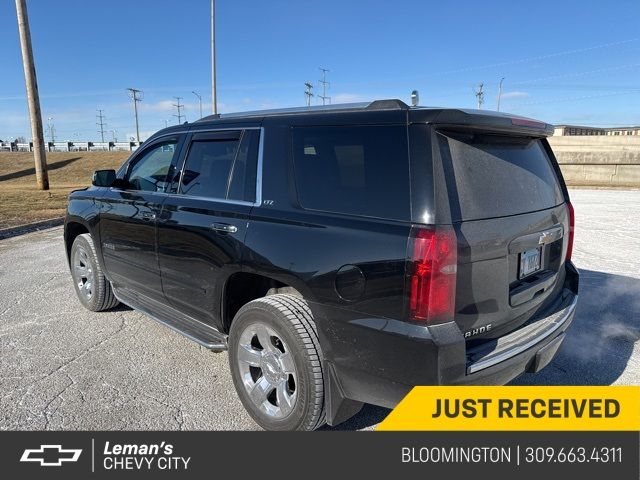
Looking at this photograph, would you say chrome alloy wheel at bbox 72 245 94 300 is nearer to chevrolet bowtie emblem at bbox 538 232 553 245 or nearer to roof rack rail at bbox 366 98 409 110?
roof rack rail at bbox 366 98 409 110

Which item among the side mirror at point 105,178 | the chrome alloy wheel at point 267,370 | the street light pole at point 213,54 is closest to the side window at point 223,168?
the chrome alloy wheel at point 267,370

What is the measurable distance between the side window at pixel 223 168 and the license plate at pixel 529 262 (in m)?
1.62

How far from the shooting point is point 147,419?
9.38 feet

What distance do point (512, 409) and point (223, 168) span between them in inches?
90.3

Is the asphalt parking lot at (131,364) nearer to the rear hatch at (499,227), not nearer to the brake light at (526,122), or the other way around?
the rear hatch at (499,227)

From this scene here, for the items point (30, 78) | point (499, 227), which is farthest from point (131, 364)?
point (30, 78)

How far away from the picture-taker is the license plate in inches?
99.7

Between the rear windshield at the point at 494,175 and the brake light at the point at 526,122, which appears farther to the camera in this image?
the brake light at the point at 526,122

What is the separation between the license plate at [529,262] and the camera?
253 cm

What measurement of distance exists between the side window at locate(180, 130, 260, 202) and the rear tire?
1.73 m

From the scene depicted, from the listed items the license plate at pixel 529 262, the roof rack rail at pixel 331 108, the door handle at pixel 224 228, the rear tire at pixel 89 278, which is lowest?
the rear tire at pixel 89 278

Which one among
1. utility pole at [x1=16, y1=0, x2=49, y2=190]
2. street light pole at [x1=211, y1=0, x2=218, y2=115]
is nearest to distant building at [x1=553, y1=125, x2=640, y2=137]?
street light pole at [x1=211, y1=0, x2=218, y2=115]
